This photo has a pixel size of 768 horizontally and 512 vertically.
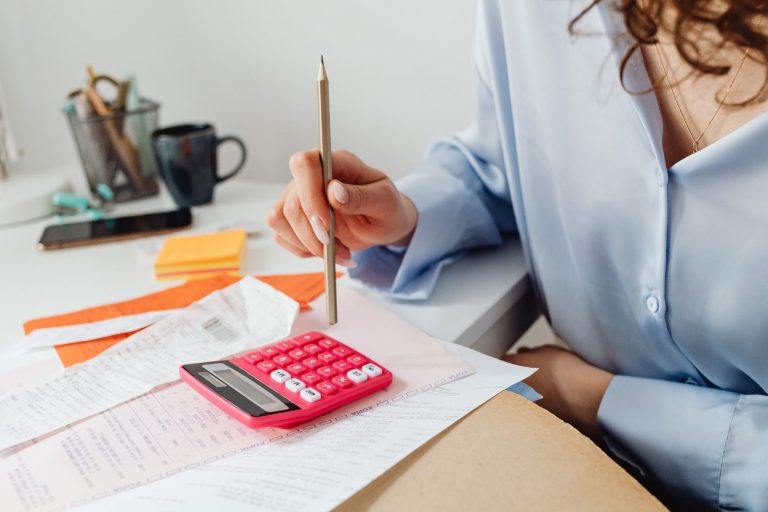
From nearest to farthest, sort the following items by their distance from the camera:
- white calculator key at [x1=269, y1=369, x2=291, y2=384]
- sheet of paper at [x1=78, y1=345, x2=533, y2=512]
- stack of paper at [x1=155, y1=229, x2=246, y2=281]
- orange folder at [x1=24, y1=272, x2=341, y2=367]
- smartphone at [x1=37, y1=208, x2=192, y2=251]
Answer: sheet of paper at [x1=78, y1=345, x2=533, y2=512] → white calculator key at [x1=269, y1=369, x2=291, y2=384] → orange folder at [x1=24, y1=272, x2=341, y2=367] → stack of paper at [x1=155, y1=229, x2=246, y2=281] → smartphone at [x1=37, y1=208, x2=192, y2=251]

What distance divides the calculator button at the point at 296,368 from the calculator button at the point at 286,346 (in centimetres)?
2

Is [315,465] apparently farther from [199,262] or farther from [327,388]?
[199,262]

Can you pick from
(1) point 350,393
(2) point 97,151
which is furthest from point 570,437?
(2) point 97,151

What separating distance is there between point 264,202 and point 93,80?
0.29m

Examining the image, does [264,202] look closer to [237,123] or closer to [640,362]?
[237,123]

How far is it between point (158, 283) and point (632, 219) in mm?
469

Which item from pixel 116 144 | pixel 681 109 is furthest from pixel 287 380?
pixel 116 144

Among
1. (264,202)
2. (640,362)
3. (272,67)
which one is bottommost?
(640,362)

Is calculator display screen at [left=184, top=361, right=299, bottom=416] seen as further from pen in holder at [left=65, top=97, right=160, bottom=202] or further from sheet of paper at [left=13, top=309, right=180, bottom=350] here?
pen in holder at [left=65, top=97, right=160, bottom=202]

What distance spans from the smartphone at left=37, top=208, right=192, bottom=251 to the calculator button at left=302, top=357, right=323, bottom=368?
1.47 feet

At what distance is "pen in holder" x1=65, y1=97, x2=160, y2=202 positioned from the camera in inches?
39.0

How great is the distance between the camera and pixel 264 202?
998mm

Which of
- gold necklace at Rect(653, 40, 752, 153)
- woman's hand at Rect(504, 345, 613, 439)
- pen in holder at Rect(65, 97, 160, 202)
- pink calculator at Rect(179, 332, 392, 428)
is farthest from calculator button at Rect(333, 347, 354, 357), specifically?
pen in holder at Rect(65, 97, 160, 202)

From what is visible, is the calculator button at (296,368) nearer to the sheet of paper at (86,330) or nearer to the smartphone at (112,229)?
the sheet of paper at (86,330)
